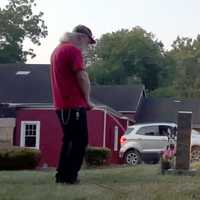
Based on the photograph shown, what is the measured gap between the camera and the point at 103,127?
34.3 meters

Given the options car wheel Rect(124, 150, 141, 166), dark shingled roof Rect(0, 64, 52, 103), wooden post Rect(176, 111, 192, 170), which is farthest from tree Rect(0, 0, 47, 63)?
wooden post Rect(176, 111, 192, 170)

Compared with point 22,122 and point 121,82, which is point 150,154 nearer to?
point 22,122

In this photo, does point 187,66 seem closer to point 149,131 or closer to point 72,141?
point 149,131

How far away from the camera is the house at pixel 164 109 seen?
157ft

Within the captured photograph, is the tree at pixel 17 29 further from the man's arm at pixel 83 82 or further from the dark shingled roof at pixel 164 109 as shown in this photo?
the man's arm at pixel 83 82

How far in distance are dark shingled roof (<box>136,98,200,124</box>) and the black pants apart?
38554mm

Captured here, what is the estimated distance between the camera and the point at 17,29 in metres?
65.3

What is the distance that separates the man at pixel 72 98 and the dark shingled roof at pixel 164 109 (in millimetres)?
38547

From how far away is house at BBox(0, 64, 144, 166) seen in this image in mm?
33812

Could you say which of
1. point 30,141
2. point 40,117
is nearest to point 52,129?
Answer: point 40,117

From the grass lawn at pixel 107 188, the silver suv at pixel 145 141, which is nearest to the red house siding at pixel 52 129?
the silver suv at pixel 145 141

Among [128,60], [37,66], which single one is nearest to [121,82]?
[128,60]

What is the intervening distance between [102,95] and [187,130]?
1407 inches

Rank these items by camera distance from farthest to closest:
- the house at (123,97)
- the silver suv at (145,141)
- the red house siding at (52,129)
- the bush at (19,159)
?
1. the house at (123,97)
2. the red house siding at (52,129)
3. the silver suv at (145,141)
4. the bush at (19,159)
